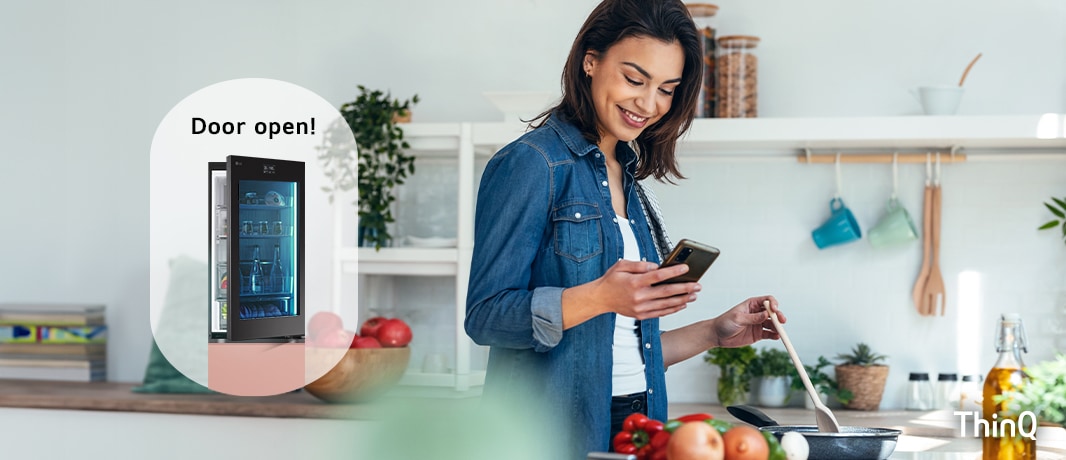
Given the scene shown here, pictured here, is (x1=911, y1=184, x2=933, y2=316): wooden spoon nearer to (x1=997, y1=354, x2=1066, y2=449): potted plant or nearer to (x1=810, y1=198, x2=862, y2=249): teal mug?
(x1=810, y1=198, x2=862, y2=249): teal mug

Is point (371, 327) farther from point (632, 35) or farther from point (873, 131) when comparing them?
point (632, 35)

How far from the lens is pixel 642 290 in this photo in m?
1.28

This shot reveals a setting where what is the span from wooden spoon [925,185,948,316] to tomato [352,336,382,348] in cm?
171

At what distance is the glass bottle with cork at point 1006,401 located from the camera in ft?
5.92

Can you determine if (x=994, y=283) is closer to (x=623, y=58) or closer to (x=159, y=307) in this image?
(x=623, y=58)

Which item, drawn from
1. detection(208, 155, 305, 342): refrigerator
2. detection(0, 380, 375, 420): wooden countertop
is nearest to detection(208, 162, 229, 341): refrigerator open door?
detection(208, 155, 305, 342): refrigerator

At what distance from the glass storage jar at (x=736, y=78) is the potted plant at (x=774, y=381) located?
2.44 ft

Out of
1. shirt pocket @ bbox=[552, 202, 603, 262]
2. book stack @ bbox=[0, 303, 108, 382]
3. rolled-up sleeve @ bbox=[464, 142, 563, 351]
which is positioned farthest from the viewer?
book stack @ bbox=[0, 303, 108, 382]

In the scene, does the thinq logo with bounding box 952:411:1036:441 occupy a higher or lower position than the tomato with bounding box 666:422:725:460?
lower

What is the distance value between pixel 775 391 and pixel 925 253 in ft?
2.16

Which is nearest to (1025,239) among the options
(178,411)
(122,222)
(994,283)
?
(994,283)

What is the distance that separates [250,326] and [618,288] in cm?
196

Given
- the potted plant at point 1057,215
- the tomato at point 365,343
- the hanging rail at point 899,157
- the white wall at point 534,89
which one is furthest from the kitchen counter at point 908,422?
the tomato at point 365,343

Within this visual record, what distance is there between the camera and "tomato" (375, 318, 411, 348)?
3.13 metres
